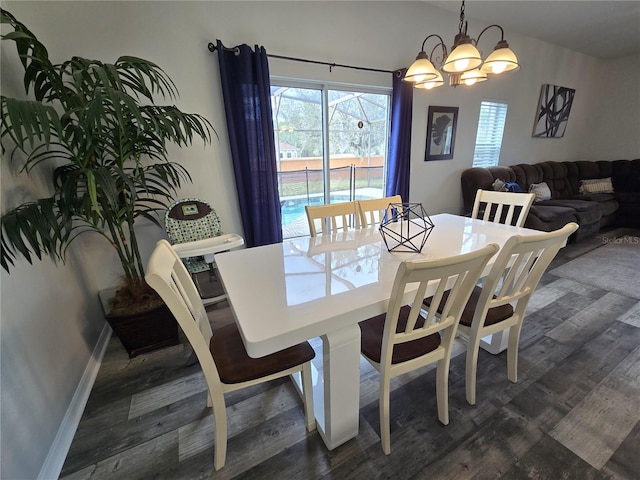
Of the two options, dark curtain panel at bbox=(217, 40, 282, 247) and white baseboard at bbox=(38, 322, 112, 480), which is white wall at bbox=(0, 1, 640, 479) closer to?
white baseboard at bbox=(38, 322, 112, 480)

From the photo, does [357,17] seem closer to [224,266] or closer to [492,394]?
[224,266]

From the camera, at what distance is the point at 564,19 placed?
129 inches

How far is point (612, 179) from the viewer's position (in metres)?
4.62

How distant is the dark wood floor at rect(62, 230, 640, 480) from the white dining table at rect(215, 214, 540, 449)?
0.65ft

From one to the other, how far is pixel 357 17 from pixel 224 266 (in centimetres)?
283

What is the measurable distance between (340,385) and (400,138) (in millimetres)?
2826

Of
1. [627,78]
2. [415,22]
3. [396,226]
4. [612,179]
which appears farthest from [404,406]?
[627,78]

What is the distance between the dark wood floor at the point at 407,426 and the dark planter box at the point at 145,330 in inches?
3.5

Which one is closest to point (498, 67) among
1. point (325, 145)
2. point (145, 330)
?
point (325, 145)

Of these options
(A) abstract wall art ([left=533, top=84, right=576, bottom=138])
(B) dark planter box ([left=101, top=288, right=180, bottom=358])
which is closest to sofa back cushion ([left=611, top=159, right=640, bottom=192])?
(A) abstract wall art ([left=533, top=84, right=576, bottom=138])

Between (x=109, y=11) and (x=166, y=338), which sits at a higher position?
(x=109, y=11)

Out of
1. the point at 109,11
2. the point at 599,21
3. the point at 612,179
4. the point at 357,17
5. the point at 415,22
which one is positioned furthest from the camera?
the point at 612,179

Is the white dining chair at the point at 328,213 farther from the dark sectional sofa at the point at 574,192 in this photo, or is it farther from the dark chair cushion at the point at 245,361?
the dark sectional sofa at the point at 574,192

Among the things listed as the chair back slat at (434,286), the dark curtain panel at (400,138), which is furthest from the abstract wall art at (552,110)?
the chair back slat at (434,286)
